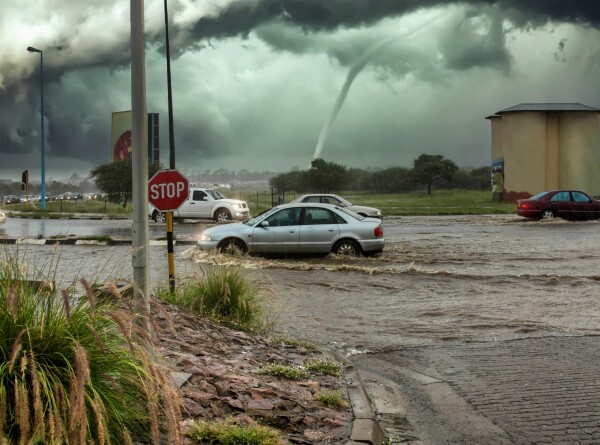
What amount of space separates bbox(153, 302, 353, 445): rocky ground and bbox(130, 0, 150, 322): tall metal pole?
2.41 feet

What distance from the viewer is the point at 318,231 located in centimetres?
1812

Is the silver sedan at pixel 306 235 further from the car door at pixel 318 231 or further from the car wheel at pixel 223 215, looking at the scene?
the car wheel at pixel 223 215

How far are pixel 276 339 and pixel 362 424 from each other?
3.08 metres

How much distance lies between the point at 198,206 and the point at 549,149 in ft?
113

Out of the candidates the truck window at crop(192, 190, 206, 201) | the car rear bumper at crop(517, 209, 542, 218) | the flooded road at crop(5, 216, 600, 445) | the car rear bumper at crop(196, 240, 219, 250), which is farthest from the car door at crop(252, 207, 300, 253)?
the car rear bumper at crop(517, 209, 542, 218)

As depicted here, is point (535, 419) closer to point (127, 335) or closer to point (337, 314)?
point (127, 335)

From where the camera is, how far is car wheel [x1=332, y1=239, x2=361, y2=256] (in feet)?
59.4

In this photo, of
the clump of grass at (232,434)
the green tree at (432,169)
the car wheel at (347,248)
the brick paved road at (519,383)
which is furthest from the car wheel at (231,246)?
the green tree at (432,169)

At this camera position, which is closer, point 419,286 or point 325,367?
point 325,367

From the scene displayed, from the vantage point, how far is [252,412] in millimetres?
5273

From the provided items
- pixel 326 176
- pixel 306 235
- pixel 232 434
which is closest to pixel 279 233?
pixel 306 235

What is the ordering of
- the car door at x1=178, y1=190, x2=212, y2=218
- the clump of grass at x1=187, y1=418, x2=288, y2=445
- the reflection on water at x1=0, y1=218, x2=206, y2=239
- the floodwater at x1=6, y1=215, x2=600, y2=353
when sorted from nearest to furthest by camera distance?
the clump of grass at x1=187, y1=418, x2=288, y2=445 < the floodwater at x1=6, y1=215, x2=600, y2=353 < the reflection on water at x1=0, y1=218, x2=206, y2=239 < the car door at x1=178, y1=190, x2=212, y2=218

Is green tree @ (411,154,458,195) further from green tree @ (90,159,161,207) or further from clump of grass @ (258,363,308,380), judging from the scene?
clump of grass @ (258,363,308,380)

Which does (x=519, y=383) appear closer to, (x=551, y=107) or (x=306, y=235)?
(x=306, y=235)
